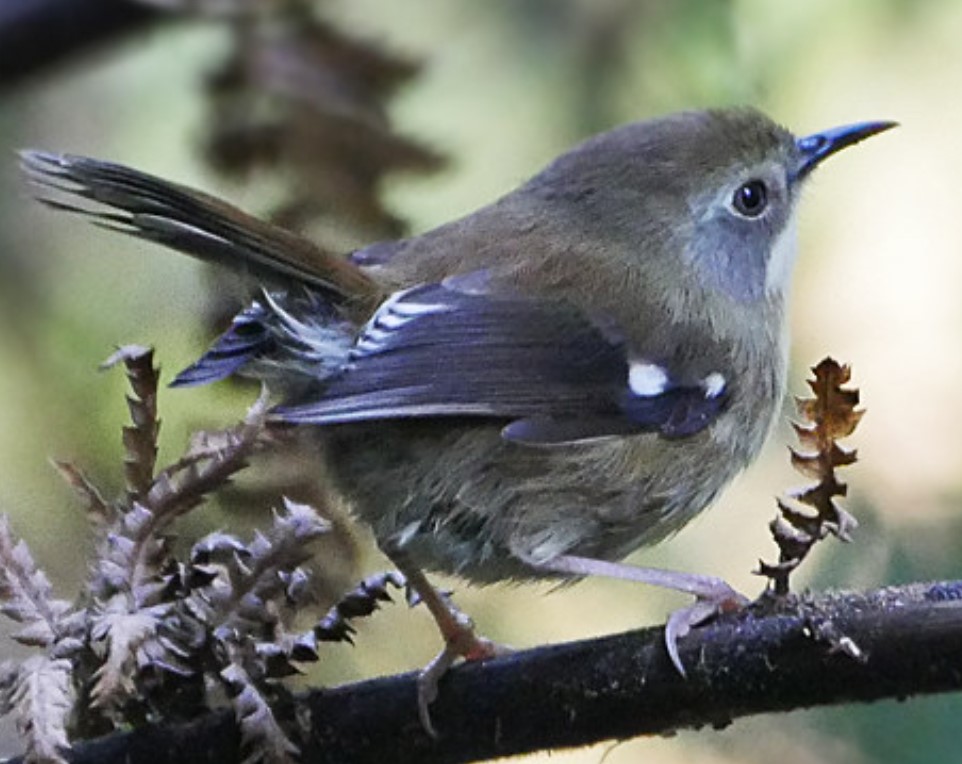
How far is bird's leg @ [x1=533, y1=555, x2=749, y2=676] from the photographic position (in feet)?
7.53

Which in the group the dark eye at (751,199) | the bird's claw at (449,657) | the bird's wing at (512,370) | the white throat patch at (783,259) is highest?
the dark eye at (751,199)

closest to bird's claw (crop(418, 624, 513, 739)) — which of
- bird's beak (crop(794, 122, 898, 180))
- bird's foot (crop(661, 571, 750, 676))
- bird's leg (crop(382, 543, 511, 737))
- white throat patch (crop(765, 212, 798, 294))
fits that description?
bird's leg (crop(382, 543, 511, 737))

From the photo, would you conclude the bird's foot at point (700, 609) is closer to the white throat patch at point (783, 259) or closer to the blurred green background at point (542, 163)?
the blurred green background at point (542, 163)

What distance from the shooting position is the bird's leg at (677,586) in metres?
2.29

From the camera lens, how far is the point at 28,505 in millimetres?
3969

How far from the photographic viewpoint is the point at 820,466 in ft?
7.07

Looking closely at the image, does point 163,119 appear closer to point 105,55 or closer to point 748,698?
point 105,55

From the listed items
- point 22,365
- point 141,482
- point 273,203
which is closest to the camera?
point 141,482

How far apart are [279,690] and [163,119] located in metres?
2.90

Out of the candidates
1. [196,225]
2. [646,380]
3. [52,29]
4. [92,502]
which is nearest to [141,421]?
[92,502]

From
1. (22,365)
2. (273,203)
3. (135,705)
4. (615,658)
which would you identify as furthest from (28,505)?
(615,658)

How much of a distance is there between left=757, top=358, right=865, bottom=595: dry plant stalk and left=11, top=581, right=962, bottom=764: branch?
0.35ft

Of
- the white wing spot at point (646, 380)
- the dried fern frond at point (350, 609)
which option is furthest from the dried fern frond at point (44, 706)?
the white wing spot at point (646, 380)

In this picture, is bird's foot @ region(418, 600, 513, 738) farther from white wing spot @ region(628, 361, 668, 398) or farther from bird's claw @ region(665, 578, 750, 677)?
white wing spot @ region(628, 361, 668, 398)
